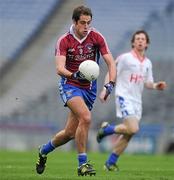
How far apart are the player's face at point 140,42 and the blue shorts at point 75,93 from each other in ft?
12.0

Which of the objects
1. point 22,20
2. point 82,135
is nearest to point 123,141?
point 82,135

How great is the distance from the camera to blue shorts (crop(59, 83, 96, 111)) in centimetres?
902

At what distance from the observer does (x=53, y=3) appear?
26.0 metres

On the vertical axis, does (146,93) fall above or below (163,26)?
below

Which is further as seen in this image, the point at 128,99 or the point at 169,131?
the point at 169,131

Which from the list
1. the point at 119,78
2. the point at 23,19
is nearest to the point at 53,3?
the point at 23,19

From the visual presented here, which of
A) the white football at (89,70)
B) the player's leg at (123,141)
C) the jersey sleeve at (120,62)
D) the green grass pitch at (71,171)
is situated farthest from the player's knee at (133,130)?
the white football at (89,70)

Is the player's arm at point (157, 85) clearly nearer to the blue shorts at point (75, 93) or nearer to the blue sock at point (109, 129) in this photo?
the blue sock at point (109, 129)

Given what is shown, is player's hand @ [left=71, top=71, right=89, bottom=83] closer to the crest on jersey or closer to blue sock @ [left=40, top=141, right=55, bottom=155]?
the crest on jersey

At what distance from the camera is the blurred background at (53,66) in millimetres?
22969

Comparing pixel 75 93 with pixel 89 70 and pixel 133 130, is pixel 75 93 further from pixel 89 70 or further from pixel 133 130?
pixel 133 130

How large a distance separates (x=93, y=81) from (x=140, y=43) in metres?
3.73

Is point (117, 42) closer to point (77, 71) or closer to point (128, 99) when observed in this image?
point (128, 99)

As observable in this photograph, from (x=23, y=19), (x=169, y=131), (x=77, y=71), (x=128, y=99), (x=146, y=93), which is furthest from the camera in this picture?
(x=23, y=19)
